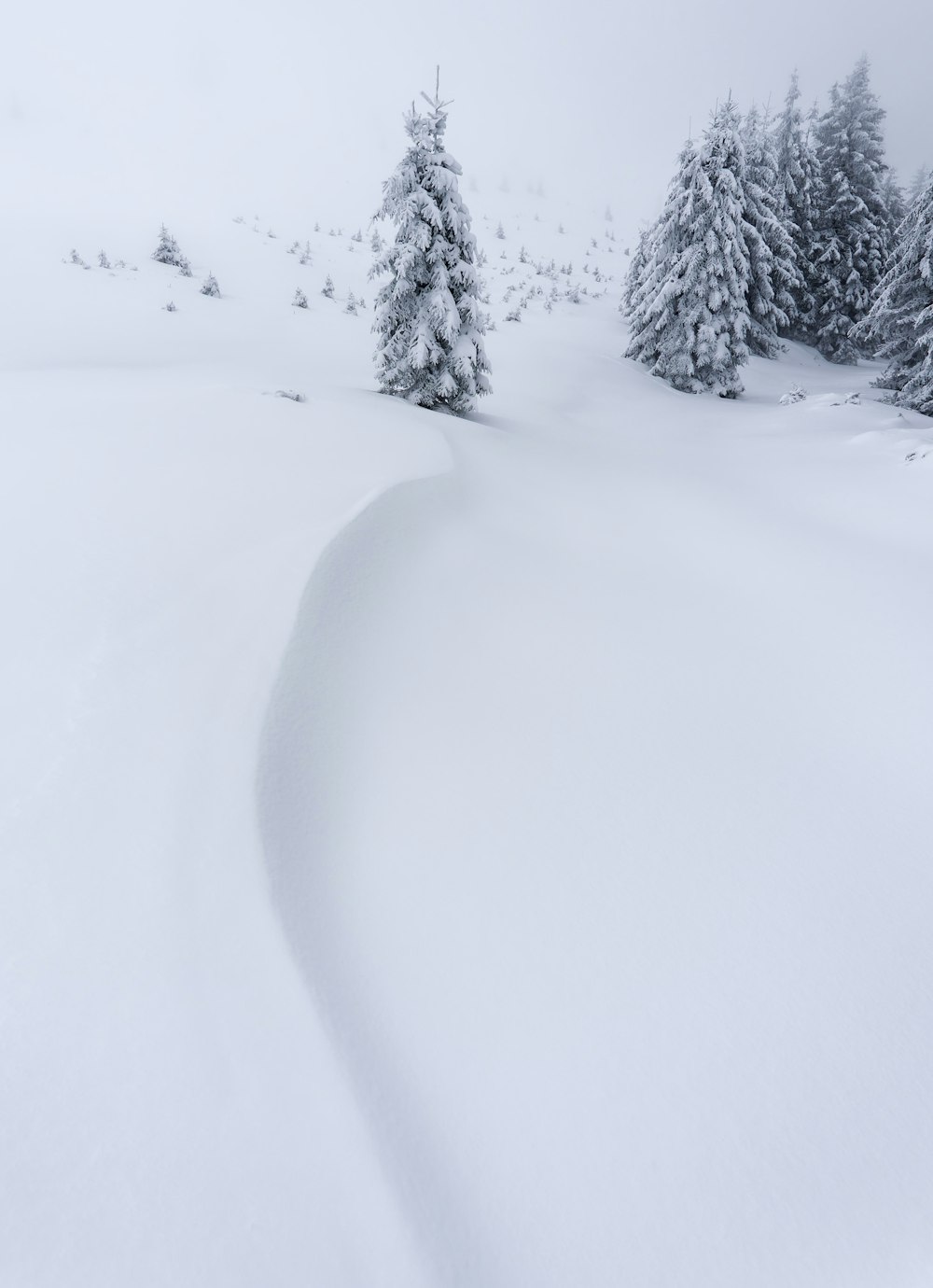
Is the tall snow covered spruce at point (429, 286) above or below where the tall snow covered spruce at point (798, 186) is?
below

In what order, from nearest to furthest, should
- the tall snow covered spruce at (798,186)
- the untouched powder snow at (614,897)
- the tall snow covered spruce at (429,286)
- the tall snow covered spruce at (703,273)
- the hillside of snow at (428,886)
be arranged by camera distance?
the hillside of snow at (428,886) < the untouched powder snow at (614,897) < the tall snow covered spruce at (429,286) < the tall snow covered spruce at (703,273) < the tall snow covered spruce at (798,186)

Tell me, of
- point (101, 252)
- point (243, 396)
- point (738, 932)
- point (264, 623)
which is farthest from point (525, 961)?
point (101, 252)

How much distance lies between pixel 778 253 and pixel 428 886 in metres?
24.5

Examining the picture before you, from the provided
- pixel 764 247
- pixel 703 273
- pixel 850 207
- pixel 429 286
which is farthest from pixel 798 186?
pixel 429 286

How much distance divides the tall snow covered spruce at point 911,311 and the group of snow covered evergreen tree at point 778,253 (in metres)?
0.04

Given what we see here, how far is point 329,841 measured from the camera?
2.67 meters

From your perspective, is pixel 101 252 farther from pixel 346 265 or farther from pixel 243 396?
pixel 243 396

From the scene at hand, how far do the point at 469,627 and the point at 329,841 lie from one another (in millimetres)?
1882

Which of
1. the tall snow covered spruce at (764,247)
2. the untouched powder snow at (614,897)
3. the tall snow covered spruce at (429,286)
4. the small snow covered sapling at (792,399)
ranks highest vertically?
the tall snow covered spruce at (764,247)

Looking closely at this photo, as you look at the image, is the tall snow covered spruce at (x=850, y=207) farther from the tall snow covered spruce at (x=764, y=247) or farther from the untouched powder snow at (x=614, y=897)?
the untouched powder snow at (x=614, y=897)

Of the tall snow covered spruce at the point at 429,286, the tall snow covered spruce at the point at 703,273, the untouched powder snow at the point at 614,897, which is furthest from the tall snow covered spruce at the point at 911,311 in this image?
the untouched powder snow at the point at 614,897

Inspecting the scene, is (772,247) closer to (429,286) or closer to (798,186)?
(798,186)

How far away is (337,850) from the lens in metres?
2.64

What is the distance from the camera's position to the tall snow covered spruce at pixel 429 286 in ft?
28.6
